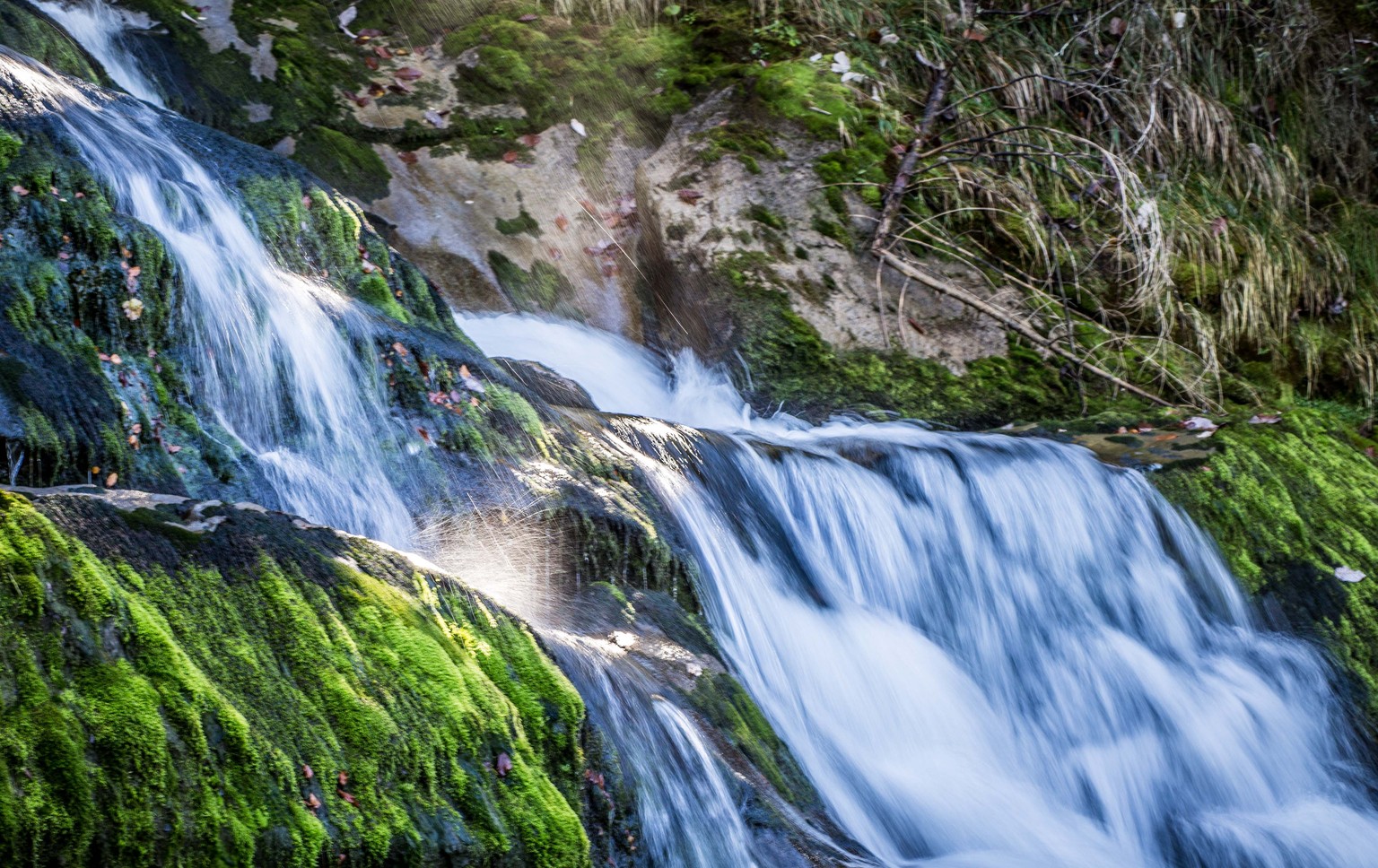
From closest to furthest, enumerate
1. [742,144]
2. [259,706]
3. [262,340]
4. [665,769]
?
[259,706], [665,769], [262,340], [742,144]

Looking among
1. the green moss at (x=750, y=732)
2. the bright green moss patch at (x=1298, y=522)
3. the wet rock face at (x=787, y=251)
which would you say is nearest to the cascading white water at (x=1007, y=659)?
the bright green moss patch at (x=1298, y=522)

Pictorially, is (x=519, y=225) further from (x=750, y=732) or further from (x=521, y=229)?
(x=750, y=732)

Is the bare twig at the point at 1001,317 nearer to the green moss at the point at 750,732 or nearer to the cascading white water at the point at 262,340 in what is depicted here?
the cascading white water at the point at 262,340

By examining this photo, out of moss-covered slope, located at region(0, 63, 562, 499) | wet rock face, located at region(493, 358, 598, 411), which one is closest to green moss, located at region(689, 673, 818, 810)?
moss-covered slope, located at region(0, 63, 562, 499)

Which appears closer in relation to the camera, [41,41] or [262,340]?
[262,340]

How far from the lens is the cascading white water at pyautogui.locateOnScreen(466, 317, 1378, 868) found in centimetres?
407

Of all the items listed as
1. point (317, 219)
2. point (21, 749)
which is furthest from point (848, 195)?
point (21, 749)

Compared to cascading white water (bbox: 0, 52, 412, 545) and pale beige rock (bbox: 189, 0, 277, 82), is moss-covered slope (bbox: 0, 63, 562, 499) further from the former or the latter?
pale beige rock (bbox: 189, 0, 277, 82)

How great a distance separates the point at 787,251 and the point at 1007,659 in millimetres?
3091

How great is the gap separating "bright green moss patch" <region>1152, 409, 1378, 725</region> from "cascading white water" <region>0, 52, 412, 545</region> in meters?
3.77

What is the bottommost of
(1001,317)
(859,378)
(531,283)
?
(859,378)

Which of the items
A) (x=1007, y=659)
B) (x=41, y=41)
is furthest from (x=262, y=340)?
(x=1007, y=659)

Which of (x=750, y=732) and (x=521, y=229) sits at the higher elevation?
(x=521, y=229)

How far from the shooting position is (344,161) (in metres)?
7.00
